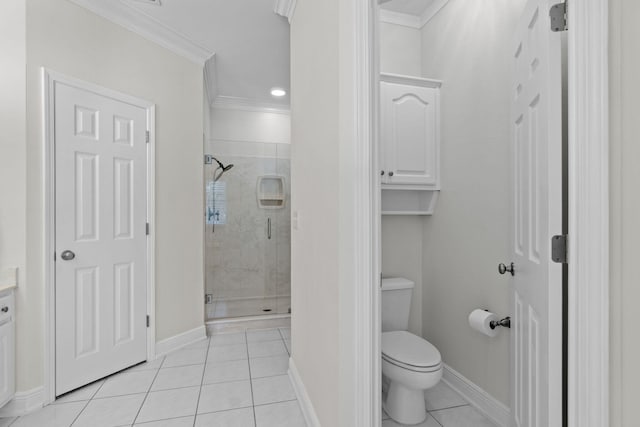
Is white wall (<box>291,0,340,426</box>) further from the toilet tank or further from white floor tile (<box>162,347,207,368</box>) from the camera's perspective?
white floor tile (<box>162,347,207,368</box>)

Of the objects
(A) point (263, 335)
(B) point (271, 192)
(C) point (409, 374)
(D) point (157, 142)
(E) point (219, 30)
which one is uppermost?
(E) point (219, 30)

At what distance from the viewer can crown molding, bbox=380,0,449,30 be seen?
2.46m

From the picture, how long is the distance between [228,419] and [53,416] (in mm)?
1052

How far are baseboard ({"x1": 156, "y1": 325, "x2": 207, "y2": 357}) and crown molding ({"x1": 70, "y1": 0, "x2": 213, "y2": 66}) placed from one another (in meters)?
2.54

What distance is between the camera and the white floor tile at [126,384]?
2326 mm

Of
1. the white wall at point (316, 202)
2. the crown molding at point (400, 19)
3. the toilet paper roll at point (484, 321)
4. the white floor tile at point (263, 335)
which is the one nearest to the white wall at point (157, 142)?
the white floor tile at point (263, 335)

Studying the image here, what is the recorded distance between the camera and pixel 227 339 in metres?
3.33

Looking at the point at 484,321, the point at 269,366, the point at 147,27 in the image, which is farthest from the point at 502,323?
the point at 147,27

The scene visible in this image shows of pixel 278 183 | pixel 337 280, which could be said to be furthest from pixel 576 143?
pixel 278 183

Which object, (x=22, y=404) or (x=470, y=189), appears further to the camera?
(x=470, y=189)

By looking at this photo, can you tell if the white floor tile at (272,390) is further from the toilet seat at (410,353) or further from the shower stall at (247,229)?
the shower stall at (247,229)

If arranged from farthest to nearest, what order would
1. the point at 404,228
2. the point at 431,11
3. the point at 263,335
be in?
the point at 263,335, the point at 404,228, the point at 431,11

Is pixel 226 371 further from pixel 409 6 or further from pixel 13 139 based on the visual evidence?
pixel 409 6

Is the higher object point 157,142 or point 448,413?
point 157,142
